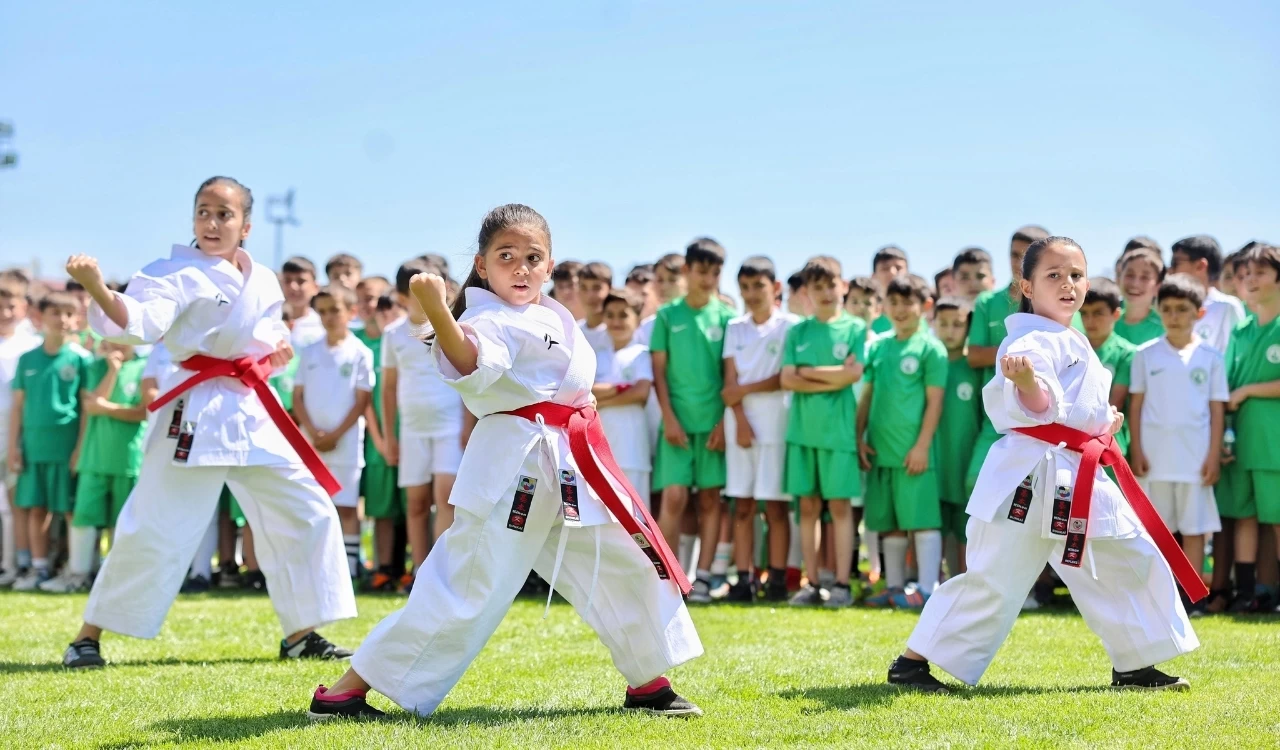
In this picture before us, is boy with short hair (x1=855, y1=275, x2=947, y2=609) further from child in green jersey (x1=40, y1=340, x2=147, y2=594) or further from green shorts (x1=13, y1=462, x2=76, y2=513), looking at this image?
green shorts (x1=13, y1=462, x2=76, y2=513)

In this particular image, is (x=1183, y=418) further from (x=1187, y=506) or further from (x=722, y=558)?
(x=722, y=558)

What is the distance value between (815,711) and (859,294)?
509 centimetres

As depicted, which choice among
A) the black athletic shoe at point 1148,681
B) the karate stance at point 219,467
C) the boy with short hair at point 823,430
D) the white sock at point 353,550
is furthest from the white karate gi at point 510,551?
the white sock at point 353,550

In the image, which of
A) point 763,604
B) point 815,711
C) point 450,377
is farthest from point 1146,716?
point 763,604

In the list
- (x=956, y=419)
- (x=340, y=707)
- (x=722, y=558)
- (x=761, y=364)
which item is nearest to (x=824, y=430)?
(x=761, y=364)

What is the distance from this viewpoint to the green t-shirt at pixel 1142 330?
27.2 feet

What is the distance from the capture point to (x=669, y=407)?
870 centimetres

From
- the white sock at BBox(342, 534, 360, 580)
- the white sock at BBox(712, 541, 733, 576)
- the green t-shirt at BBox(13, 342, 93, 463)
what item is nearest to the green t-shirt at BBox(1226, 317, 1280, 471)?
the white sock at BBox(712, 541, 733, 576)

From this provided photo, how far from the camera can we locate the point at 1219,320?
8.75 m

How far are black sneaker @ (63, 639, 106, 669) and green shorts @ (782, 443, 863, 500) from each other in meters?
4.31

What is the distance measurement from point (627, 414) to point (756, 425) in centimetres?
89

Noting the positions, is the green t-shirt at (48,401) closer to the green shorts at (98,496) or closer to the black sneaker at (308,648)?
the green shorts at (98,496)

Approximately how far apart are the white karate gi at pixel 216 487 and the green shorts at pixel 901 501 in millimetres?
3732

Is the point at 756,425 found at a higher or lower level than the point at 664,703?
higher
